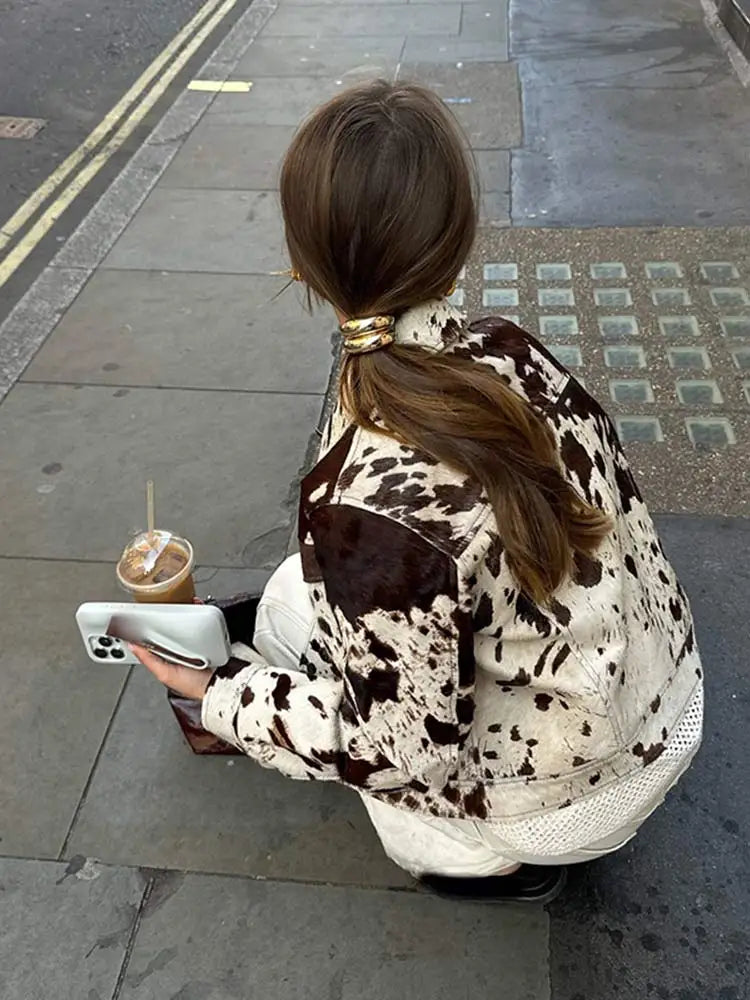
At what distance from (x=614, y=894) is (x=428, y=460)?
1368 millimetres

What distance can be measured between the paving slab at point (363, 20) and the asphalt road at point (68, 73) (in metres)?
0.52

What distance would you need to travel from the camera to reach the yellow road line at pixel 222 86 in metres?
6.81

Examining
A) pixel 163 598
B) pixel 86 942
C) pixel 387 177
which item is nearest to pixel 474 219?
pixel 387 177

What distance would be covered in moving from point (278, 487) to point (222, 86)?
4.63 meters

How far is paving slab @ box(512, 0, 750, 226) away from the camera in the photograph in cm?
511

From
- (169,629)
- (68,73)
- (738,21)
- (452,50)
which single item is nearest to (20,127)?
(68,73)

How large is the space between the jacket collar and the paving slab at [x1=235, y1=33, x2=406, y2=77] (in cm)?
608

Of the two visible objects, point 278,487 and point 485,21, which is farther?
point 485,21

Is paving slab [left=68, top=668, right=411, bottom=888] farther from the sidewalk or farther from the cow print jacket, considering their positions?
the cow print jacket

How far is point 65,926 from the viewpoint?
→ 2193 mm

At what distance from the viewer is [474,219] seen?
4.52 feet

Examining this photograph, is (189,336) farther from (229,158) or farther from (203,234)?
(229,158)

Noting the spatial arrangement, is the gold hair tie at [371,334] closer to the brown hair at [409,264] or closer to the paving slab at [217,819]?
the brown hair at [409,264]

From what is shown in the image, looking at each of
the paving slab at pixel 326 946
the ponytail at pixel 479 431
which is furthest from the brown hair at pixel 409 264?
the paving slab at pixel 326 946
